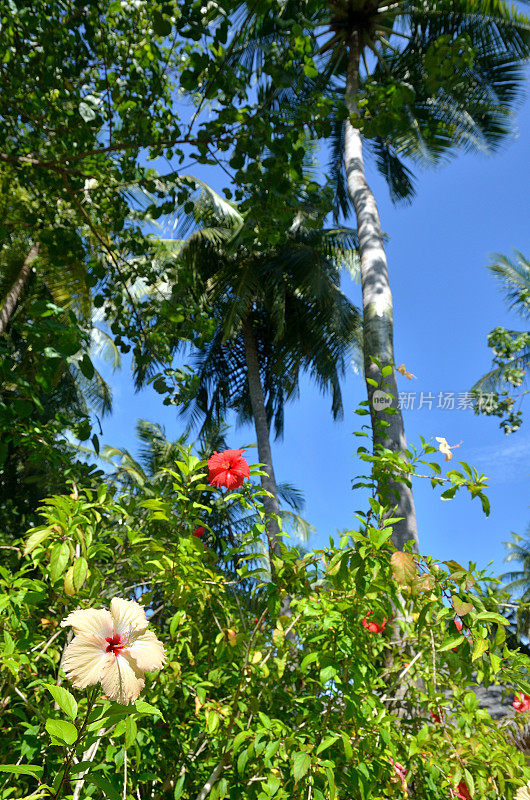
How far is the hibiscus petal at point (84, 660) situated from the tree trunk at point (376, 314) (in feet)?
7.69

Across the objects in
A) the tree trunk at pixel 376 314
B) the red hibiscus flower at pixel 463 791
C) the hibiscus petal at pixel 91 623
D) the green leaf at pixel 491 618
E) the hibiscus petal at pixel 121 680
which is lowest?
the hibiscus petal at pixel 121 680

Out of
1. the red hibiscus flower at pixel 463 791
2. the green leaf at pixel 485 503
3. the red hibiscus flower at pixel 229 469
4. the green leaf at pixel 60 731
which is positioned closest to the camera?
the green leaf at pixel 60 731

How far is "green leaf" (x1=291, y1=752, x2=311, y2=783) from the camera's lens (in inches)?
42.4

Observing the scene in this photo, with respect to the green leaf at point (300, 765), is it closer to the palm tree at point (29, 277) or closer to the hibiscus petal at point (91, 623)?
the hibiscus petal at point (91, 623)

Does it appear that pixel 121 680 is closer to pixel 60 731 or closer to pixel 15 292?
pixel 60 731

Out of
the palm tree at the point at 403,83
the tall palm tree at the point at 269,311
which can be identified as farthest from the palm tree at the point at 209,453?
the palm tree at the point at 403,83

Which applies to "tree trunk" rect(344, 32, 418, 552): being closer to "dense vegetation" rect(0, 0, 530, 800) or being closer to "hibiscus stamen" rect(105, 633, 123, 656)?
"dense vegetation" rect(0, 0, 530, 800)

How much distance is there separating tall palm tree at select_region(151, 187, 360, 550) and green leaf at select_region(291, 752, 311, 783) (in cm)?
805

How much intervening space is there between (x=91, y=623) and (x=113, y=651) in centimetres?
6

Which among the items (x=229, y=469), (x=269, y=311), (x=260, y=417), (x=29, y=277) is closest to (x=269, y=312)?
(x=269, y=311)

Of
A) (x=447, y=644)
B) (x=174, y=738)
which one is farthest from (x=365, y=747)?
(x=174, y=738)

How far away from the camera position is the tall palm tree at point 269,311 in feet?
33.2

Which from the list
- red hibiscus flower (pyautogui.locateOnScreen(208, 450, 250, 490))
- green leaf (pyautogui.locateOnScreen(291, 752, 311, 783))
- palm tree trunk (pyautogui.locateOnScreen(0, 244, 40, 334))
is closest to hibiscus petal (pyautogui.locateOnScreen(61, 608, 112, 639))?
green leaf (pyautogui.locateOnScreen(291, 752, 311, 783))

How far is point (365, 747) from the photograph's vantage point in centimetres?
126
